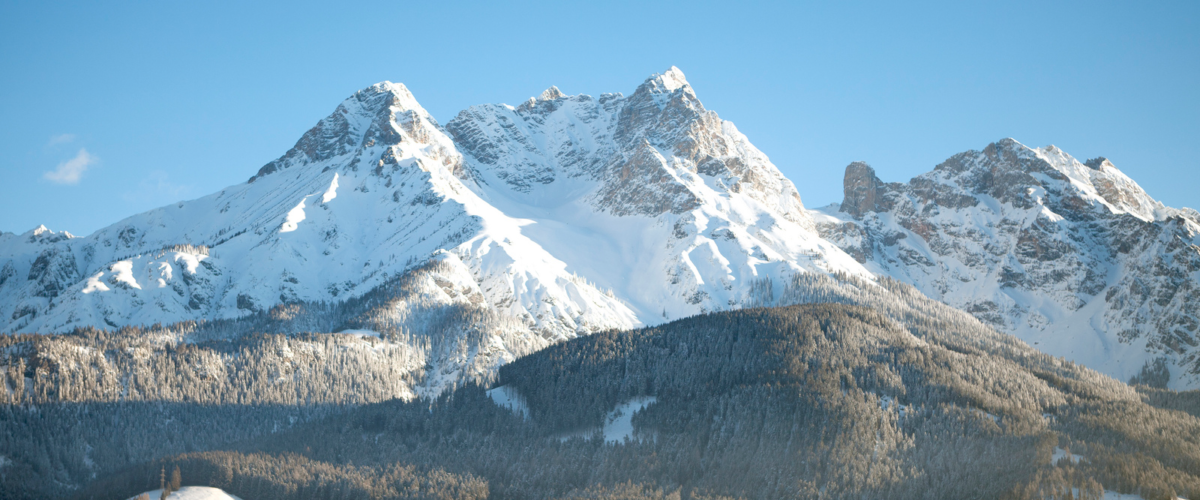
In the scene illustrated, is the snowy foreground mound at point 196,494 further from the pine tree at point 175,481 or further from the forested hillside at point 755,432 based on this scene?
the forested hillside at point 755,432

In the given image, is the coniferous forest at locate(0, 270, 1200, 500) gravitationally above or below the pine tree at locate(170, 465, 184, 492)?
above

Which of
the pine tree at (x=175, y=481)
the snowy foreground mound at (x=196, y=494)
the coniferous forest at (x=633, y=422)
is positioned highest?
the coniferous forest at (x=633, y=422)

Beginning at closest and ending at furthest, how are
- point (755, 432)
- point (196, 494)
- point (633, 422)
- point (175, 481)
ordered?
point (196, 494) → point (175, 481) → point (755, 432) → point (633, 422)

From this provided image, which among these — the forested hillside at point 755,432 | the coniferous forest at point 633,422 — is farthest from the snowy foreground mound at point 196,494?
the forested hillside at point 755,432

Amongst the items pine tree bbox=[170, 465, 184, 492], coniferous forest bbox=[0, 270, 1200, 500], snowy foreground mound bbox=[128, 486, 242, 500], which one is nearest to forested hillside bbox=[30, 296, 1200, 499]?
coniferous forest bbox=[0, 270, 1200, 500]

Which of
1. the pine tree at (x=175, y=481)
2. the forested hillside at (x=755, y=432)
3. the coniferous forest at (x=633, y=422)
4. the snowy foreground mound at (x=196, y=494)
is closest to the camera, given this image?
the forested hillside at (x=755, y=432)

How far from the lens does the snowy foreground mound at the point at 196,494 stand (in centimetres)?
12019

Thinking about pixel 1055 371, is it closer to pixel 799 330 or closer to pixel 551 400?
pixel 799 330

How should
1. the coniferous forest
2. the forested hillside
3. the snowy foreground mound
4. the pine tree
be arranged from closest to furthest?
the forested hillside → the coniferous forest → the snowy foreground mound → the pine tree

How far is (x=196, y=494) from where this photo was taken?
397ft

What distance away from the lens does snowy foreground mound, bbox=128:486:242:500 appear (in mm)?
120188

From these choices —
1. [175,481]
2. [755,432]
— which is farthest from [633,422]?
[175,481]

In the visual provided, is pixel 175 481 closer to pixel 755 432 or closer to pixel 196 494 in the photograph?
pixel 196 494

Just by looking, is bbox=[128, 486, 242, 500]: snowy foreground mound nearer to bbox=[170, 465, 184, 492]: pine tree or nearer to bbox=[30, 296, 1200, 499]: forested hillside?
bbox=[170, 465, 184, 492]: pine tree
